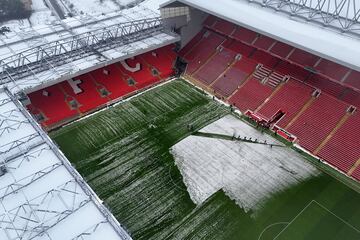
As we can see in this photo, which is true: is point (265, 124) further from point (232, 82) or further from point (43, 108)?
point (43, 108)

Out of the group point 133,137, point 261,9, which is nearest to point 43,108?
point 133,137

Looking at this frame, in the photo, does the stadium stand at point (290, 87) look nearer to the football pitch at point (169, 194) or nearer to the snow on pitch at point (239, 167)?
the snow on pitch at point (239, 167)

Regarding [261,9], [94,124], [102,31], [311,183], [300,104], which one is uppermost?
[102,31]

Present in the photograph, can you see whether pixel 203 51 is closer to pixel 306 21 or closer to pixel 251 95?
pixel 251 95

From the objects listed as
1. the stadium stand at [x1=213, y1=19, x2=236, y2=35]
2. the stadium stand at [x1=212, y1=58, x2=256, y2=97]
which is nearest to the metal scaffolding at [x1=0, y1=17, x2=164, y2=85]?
the stadium stand at [x1=213, y1=19, x2=236, y2=35]

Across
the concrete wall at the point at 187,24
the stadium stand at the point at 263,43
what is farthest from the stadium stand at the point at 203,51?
the stadium stand at the point at 263,43

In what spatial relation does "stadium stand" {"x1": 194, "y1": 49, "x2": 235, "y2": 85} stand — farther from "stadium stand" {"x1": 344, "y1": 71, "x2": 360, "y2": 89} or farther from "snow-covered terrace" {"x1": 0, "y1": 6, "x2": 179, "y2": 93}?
"stadium stand" {"x1": 344, "y1": 71, "x2": 360, "y2": 89}

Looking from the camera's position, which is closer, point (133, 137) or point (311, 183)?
point (311, 183)
